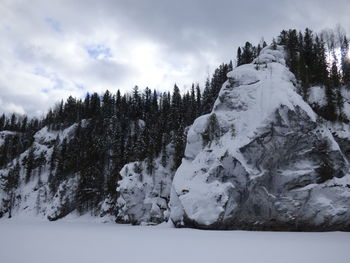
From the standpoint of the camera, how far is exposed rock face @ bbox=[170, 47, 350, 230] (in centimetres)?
2202

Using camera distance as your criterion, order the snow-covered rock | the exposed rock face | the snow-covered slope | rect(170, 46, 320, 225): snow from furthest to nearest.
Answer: the snow-covered slope < the snow-covered rock < rect(170, 46, 320, 225): snow < the exposed rock face

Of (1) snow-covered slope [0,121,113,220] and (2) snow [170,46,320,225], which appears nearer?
(2) snow [170,46,320,225]

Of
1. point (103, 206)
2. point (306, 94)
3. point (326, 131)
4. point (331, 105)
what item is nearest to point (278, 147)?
point (326, 131)

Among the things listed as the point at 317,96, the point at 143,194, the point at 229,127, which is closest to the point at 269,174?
the point at 229,127

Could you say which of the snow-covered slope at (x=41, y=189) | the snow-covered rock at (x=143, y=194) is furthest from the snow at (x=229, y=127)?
the snow-covered slope at (x=41, y=189)

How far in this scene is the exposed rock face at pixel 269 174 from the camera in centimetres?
2202

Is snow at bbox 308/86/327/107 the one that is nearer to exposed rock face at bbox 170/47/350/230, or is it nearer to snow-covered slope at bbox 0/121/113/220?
exposed rock face at bbox 170/47/350/230

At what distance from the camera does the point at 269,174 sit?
23.5 m

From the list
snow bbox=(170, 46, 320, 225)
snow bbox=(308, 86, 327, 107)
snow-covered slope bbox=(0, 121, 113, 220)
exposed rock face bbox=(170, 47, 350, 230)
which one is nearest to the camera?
exposed rock face bbox=(170, 47, 350, 230)

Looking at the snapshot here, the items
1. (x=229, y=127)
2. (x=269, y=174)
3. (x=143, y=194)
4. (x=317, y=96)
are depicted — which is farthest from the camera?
(x=143, y=194)

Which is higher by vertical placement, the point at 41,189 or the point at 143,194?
the point at 41,189

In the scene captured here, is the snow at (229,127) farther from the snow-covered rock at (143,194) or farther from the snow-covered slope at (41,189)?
the snow-covered slope at (41,189)

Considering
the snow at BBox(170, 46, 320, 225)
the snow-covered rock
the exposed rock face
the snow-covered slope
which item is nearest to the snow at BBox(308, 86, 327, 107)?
the snow at BBox(170, 46, 320, 225)

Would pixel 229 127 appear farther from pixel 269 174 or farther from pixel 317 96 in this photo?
pixel 317 96
